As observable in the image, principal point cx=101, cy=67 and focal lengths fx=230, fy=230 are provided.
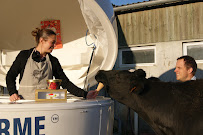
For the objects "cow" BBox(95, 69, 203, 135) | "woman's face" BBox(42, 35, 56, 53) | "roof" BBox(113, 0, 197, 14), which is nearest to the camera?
"cow" BBox(95, 69, 203, 135)

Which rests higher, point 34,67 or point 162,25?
point 162,25

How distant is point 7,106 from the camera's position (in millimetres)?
2426

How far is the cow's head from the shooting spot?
7.10 ft

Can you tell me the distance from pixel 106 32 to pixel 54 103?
1606 millimetres

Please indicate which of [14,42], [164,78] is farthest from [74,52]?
[164,78]

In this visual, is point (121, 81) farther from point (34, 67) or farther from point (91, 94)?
point (34, 67)

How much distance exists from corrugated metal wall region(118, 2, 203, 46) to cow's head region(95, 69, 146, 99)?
3.42 meters

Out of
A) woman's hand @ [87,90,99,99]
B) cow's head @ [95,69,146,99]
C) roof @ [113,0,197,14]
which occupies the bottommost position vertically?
woman's hand @ [87,90,99,99]

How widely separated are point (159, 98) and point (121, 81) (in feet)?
1.36

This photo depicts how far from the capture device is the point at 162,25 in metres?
5.50

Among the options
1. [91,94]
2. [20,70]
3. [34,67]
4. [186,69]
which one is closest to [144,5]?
[186,69]

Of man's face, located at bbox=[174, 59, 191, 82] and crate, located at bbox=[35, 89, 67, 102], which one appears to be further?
man's face, located at bbox=[174, 59, 191, 82]

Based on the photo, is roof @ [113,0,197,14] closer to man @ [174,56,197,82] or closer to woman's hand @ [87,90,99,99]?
man @ [174,56,197,82]

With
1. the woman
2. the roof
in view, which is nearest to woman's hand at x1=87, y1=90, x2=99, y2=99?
the woman
